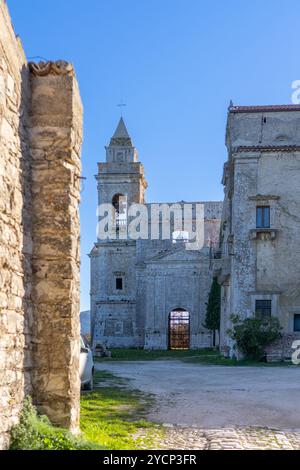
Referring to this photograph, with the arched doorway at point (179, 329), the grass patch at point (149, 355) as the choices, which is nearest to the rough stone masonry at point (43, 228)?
the grass patch at point (149, 355)

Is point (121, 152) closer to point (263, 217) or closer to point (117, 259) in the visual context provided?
point (117, 259)

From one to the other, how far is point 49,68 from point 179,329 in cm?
4285

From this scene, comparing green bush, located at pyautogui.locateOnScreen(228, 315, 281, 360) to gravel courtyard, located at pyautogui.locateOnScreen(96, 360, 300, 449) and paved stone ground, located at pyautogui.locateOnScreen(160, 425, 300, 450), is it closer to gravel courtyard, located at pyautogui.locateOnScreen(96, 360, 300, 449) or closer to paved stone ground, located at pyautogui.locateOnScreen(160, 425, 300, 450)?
gravel courtyard, located at pyautogui.locateOnScreen(96, 360, 300, 449)

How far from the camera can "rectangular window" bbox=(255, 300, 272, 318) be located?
2800 cm

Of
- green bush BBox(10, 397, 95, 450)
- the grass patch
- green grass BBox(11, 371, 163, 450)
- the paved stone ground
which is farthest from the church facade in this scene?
green bush BBox(10, 397, 95, 450)

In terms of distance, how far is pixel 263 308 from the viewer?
92.1ft

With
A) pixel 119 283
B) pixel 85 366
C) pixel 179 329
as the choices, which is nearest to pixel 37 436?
pixel 85 366

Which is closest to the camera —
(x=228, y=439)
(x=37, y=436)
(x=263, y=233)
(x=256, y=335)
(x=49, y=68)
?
(x=37, y=436)

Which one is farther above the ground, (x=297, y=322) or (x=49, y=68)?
(x=49, y=68)

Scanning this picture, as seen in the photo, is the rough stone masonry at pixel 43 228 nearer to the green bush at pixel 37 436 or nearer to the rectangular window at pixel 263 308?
the green bush at pixel 37 436

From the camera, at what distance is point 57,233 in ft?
23.1

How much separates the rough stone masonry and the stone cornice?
1 cm

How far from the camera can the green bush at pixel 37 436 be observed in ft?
19.4
